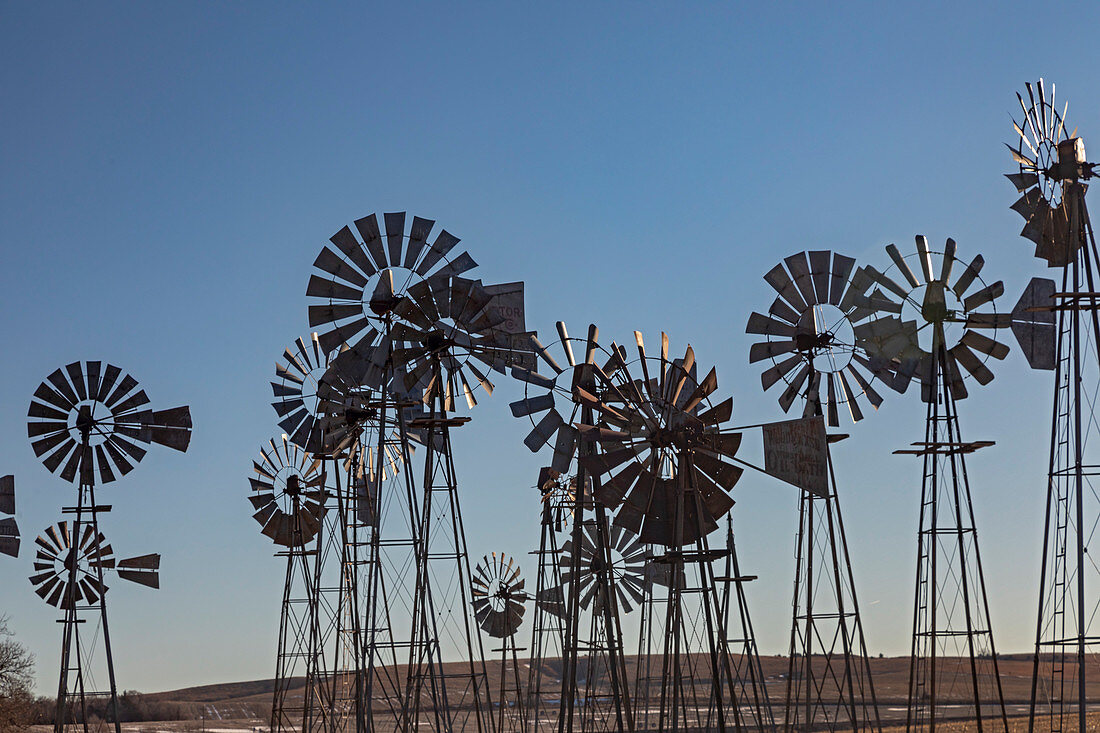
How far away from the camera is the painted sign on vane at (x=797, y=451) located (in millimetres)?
12625

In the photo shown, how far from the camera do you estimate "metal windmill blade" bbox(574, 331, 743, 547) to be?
48.5ft

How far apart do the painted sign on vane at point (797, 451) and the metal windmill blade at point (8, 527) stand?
16.4 m

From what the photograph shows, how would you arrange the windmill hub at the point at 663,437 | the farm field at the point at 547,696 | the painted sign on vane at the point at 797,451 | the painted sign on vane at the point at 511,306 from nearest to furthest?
1. the painted sign on vane at the point at 797,451
2. the windmill hub at the point at 663,437
3. the painted sign on vane at the point at 511,306
4. the farm field at the point at 547,696

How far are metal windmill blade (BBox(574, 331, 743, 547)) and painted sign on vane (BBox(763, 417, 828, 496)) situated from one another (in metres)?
1.72

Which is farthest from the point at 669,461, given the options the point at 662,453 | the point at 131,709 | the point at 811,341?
the point at 131,709

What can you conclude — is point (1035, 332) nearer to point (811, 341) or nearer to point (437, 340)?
point (811, 341)

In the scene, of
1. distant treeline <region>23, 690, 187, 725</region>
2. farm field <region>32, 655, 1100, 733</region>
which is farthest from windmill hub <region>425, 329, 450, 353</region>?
distant treeline <region>23, 690, 187, 725</region>

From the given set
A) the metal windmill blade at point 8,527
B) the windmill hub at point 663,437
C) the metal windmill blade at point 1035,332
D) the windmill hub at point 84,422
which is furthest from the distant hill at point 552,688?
the windmill hub at point 663,437

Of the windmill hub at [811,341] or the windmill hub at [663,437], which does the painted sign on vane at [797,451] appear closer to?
the windmill hub at [663,437]

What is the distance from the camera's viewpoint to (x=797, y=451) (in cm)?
1277

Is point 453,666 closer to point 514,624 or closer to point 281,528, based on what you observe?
point 514,624

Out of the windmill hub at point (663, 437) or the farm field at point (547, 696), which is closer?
the windmill hub at point (663, 437)

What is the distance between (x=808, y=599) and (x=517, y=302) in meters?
6.52

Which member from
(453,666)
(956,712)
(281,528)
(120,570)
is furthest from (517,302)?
(453,666)
